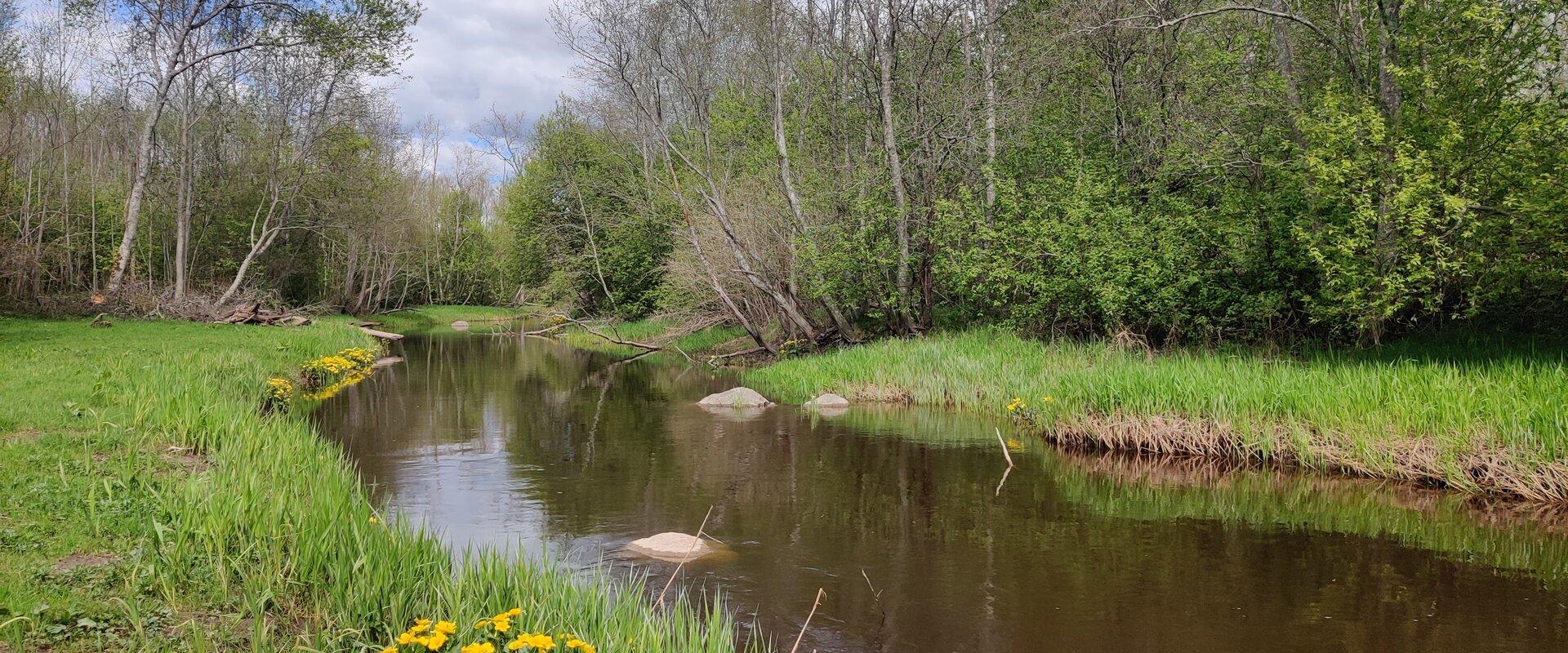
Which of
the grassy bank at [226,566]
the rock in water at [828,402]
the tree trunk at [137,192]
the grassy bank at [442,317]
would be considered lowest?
the rock in water at [828,402]

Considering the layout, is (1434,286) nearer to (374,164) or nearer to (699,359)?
(699,359)

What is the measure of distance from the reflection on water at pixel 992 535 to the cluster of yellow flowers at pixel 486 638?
1.56m

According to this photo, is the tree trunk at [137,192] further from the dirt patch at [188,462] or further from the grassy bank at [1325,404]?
the grassy bank at [1325,404]

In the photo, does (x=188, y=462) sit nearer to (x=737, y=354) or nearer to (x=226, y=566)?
(x=226, y=566)

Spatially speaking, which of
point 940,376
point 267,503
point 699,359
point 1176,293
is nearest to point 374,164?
point 699,359

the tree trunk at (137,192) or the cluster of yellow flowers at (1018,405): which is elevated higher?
the tree trunk at (137,192)

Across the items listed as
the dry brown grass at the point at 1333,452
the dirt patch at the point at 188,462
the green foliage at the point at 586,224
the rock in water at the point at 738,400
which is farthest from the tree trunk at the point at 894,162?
the green foliage at the point at 586,224

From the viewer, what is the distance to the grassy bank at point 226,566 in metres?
4.48

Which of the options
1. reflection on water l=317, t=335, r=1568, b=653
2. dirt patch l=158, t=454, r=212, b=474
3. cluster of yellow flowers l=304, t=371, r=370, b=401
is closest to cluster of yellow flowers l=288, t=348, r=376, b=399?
cluster of yellow flowers l=304, t=371, r=370, b=401

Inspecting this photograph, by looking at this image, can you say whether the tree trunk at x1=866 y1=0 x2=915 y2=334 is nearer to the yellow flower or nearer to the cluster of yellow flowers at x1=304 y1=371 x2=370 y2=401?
the cluster of yellow flowers at x1=304 y1=371 x2=370 y2=401

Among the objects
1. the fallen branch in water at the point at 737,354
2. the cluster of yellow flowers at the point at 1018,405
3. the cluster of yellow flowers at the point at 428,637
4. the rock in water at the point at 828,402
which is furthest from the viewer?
the fallen branch in water at the point at 737,354

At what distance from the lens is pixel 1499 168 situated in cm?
1125

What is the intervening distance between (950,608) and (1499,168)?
1002 cm

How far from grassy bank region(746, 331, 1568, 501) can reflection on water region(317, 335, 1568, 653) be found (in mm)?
478
